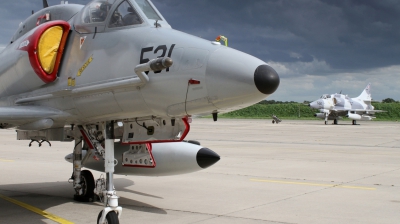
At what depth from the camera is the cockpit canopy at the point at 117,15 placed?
20.6 ft

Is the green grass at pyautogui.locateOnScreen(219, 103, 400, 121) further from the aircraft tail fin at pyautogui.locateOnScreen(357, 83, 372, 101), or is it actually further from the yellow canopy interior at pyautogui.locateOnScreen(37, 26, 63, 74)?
the yellow canopy interior at pyautogui.locateOnScreen(37, 26, 63, 74)

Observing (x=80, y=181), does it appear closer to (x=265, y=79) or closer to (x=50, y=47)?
(x=50, y=47)

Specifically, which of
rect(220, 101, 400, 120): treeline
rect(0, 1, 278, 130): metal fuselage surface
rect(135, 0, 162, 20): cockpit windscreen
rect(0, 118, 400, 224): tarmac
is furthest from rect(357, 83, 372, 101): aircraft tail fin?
rect(0, 1, 278, 130): metal fuselage surface

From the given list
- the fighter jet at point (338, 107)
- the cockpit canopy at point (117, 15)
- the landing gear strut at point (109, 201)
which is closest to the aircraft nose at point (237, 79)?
the cockpit canopy at point (117, 15)

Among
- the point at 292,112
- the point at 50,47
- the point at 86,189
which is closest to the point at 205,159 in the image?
the point at 86,189

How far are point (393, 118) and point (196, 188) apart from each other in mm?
64732

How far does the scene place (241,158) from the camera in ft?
53.4

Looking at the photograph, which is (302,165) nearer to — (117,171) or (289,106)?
(117,171)

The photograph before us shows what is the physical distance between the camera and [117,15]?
6.42m

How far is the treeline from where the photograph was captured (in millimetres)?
68688

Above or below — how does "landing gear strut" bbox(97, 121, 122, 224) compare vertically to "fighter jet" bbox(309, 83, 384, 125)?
below

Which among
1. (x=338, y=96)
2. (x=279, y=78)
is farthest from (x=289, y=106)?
(x=279, y=78)

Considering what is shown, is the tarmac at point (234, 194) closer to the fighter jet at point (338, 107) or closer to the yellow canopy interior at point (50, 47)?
the yellow canopy interior at point (50, 47)

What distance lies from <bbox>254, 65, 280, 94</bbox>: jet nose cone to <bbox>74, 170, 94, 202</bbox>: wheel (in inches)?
189
